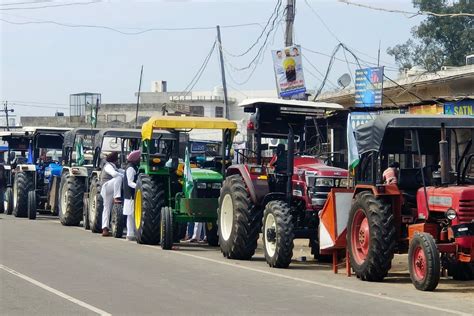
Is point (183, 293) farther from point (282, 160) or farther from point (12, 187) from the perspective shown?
point (12, 187)

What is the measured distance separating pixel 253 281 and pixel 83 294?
2.84 meters

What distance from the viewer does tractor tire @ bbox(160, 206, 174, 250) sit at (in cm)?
1902

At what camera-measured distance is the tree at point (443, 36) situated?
56344 millimetres

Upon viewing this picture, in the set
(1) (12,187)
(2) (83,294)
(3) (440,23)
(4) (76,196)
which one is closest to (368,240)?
(2) (83,294)

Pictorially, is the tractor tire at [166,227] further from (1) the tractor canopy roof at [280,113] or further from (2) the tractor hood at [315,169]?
(2) the tractor hood at [315,169]

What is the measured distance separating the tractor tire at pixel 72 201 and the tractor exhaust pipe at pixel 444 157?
46.8ft

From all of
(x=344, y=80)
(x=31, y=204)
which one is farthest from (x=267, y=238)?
(x=344, y=80)

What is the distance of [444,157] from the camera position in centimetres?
1308

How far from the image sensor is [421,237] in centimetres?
1307

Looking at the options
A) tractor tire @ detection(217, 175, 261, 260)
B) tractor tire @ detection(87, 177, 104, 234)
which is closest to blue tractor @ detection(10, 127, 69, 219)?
tractor tire @ detection(87, 177, 104, 234)

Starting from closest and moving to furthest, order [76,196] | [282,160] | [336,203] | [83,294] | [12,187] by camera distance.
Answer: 1. [83,294]
2. [336,203]
3. [282,160]
4. [76,196]
5. [12,187]

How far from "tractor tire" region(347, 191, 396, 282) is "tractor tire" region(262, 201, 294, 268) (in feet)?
4.36

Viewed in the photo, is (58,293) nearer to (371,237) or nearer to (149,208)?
(371,237)

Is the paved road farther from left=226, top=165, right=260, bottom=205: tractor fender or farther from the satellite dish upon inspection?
the satellite dish
